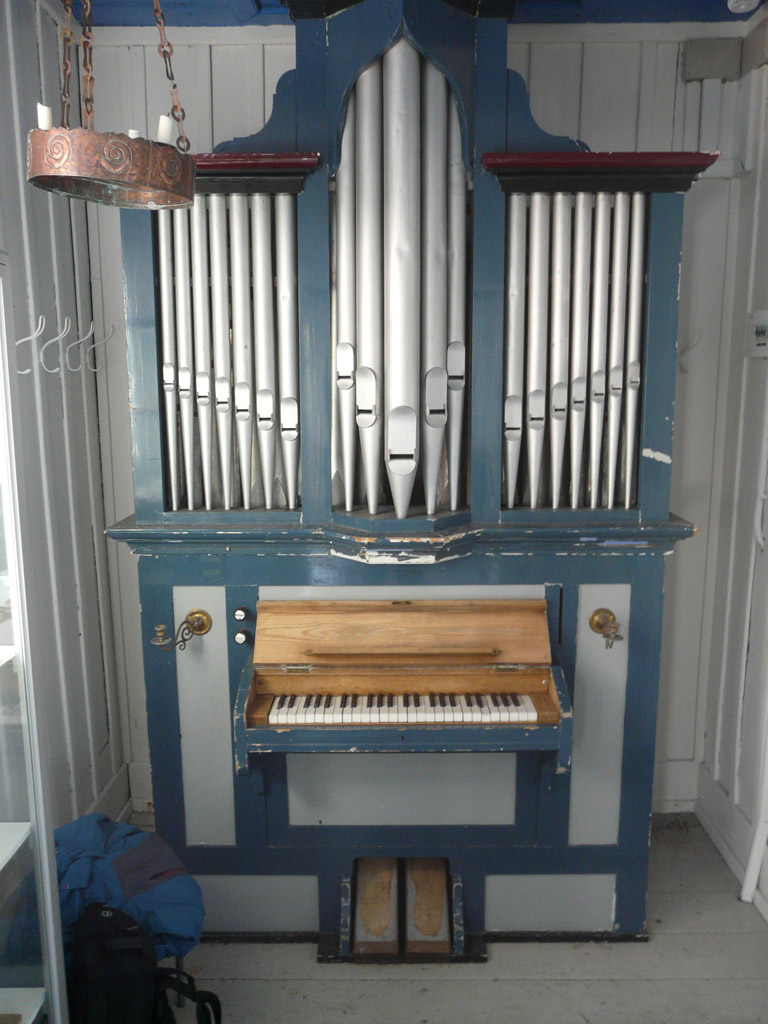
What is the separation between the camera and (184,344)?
286 cm

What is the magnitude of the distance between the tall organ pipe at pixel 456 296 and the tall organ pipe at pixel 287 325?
0.54 m

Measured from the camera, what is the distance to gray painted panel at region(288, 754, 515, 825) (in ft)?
10.3

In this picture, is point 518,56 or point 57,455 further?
point 518,56

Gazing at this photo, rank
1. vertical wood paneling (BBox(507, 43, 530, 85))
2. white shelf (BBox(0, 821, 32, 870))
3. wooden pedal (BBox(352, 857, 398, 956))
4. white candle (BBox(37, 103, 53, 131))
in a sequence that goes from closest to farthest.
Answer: white candle (BBox(37, 103, 53, 131))
white shelf (BBox(0, 821, 32, 870))
wooden pedal (BBox(352, 857, 398, 956))
vertical wood paneling (BBox(507, 43, 530, 85))

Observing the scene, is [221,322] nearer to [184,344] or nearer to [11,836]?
[184,344]

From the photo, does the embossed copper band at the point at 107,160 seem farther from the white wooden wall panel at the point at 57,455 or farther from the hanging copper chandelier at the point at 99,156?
the white wooden wall panel at the point at 57,455

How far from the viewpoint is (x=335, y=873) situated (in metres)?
3.18

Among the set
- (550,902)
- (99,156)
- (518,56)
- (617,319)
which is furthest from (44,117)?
(550,902)

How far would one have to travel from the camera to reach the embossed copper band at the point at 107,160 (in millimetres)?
1635

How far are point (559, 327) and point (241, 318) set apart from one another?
1.10 metres

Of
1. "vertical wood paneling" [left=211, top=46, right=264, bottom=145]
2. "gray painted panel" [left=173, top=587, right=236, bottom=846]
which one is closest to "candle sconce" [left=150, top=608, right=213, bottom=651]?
"gray painted panel" [left=173, top=587, right=236, bottom=846]

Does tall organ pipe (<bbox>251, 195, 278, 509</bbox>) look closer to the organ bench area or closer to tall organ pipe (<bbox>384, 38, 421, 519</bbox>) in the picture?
the organ bench area

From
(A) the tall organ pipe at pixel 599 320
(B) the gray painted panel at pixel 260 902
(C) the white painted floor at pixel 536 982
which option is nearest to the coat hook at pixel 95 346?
(A) the tall organ pipe at pixel 599 320

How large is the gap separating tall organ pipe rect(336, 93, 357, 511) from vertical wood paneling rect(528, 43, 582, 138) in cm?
115
